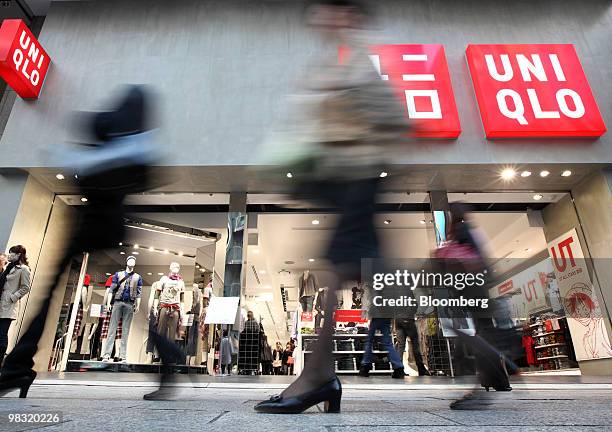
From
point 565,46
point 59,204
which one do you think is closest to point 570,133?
point 565,46

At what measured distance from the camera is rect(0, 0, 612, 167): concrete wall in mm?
6152

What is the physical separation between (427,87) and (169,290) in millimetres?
6012

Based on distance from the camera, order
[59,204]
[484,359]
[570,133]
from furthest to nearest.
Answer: [59,204] → [570,133] → [484,359]

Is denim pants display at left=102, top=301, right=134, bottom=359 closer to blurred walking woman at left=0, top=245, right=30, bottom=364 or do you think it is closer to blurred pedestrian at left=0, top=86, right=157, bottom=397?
blurred walking woman at left=0, top=245, right=30, bottom=364

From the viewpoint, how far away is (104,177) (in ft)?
6.14

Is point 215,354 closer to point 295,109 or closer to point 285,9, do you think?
point 295,109

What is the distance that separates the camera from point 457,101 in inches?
A: 255

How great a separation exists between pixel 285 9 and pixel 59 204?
578 centimetres

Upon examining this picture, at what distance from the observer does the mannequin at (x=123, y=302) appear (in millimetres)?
6582

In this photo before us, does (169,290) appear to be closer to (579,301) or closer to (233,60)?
(233,60)

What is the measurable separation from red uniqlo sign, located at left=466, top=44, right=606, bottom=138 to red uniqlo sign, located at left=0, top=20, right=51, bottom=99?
7.53 m

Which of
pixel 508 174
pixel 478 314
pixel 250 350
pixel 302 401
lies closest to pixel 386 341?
pixel 478 314
